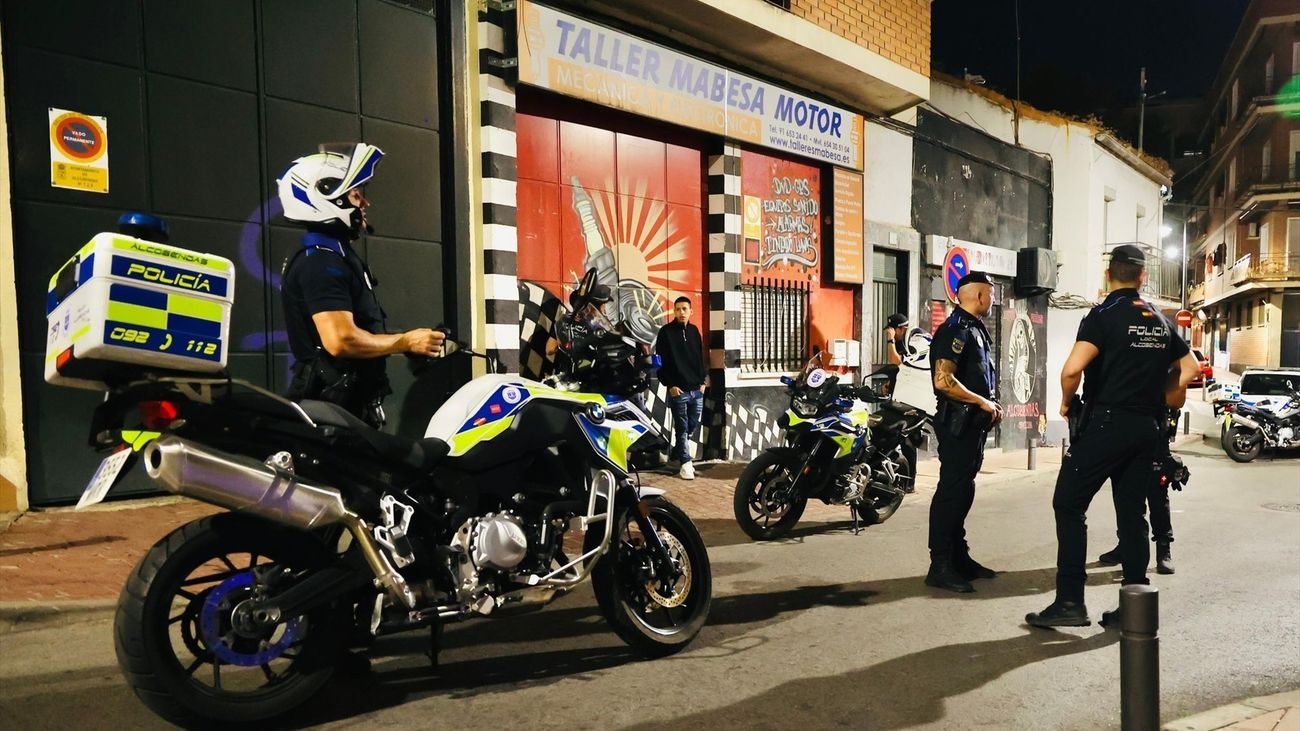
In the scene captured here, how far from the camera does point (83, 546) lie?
18.7ft

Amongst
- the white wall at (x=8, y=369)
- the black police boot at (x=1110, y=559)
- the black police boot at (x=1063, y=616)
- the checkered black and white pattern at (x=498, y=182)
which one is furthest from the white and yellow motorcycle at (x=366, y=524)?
the checkered black and white pattern at (x=498, y=182)

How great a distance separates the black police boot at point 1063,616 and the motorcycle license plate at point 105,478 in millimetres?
4407

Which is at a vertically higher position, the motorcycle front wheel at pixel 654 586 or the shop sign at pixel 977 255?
the shop sign at pixel 977 255

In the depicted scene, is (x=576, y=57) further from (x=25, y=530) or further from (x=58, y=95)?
(x=25, y=530)

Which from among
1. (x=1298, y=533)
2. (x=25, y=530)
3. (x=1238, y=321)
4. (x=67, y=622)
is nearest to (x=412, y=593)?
(x=67, y=622)

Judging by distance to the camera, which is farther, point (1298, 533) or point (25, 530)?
point (1298, 533)

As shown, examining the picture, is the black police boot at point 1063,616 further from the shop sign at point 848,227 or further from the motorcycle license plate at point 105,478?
the shop sign at point 848,227

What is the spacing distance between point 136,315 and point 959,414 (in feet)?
15.0

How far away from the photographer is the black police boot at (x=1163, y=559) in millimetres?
6145

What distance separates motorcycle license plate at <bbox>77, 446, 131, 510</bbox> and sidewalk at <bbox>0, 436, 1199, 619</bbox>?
235cm

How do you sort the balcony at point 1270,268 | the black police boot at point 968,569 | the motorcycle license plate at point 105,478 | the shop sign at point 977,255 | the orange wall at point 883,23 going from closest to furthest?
the motorcycle license plate at point 105,478 → the black police boot at point 968,569 → the orange wall at point 883,23 → the shop sign at point 977,255 → the balcony at point 1270,268

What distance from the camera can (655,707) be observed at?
11.7 feet

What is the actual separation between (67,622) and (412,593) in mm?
2465

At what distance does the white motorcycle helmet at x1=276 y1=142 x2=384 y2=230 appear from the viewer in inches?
149
